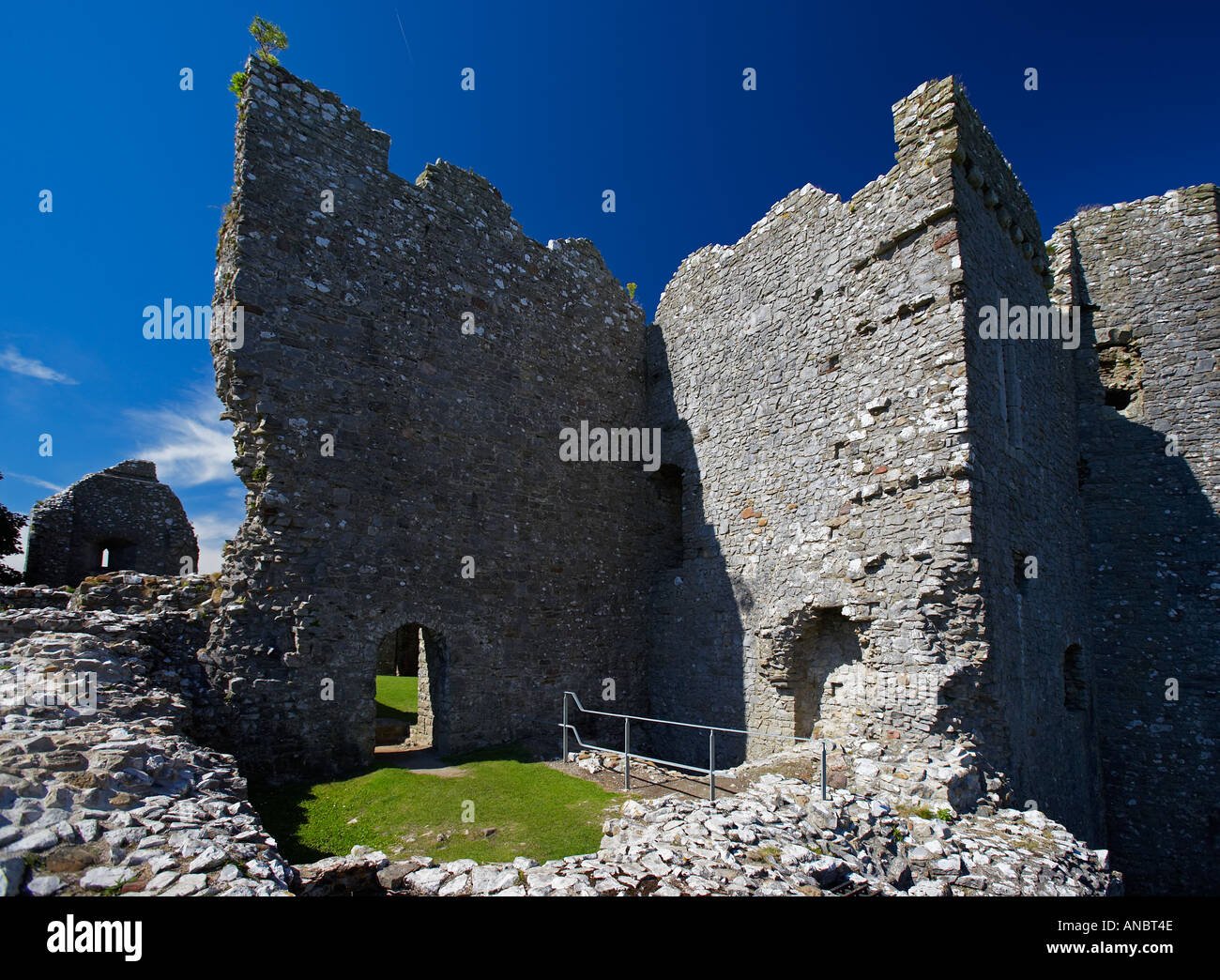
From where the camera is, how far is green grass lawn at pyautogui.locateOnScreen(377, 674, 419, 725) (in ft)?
43.5

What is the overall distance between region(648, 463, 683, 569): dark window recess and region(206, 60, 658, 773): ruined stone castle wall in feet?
1.35

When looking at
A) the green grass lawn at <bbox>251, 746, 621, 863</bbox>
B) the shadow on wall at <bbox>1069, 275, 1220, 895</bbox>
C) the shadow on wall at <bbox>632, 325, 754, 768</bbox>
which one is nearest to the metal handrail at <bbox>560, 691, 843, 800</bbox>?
the green grass lawn at <bbox>251, 746, 621, 863</bbox>

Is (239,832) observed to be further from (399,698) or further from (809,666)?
(399,698)

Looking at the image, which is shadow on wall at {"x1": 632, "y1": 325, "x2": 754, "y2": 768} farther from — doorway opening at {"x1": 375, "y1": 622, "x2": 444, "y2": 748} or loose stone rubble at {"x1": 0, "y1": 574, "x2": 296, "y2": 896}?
loose stone rubble at {"x1": 0, "y1": 574, "x2": 296, "y2": 896}

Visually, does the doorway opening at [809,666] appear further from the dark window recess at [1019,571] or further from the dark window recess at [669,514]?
the dark window recess at [669,514]

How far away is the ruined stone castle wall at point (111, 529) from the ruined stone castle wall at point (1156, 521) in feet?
61.5

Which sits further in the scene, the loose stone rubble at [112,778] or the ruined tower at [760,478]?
the ruined tower at [760,478]

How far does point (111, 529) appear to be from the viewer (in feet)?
52.7

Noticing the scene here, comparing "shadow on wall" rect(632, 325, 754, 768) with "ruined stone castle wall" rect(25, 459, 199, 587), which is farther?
"ruined stone castle wall" rect(25, 459, 199, 587)

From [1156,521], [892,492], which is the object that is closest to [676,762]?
[892,492]

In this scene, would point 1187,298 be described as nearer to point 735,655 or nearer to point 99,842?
point 735,655

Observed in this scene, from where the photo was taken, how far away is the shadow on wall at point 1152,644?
33.5 feet

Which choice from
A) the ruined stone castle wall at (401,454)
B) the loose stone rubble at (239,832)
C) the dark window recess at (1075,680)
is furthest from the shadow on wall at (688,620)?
the dark window recess at (1075,680)
